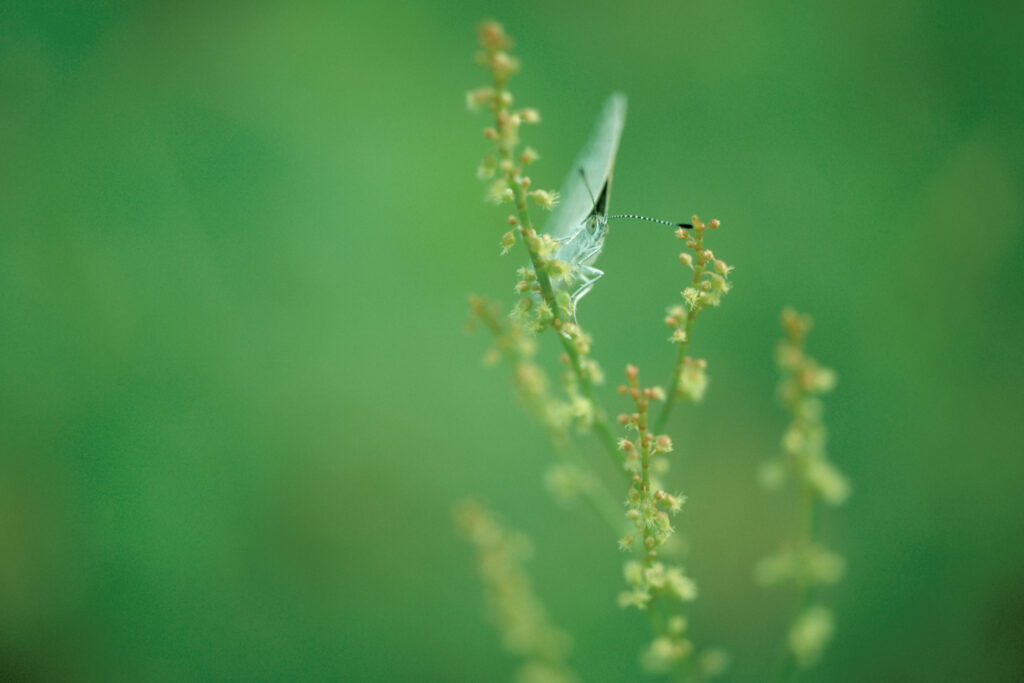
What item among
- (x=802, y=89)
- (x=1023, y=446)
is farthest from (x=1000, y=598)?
(x=802, y=89)

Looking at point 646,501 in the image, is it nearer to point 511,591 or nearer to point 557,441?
point 557,441

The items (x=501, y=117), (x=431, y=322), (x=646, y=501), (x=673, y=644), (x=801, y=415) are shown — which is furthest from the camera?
(x=431, y=322)

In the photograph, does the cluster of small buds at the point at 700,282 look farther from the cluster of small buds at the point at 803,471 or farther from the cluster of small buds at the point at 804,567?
the cluster of small buds at the point at 804,567

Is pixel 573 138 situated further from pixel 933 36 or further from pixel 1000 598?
pixel 1000 598

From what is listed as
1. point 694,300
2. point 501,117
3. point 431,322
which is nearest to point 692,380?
point 694,300

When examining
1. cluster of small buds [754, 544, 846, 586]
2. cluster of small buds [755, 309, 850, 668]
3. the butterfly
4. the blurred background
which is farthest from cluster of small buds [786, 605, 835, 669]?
the blurred background

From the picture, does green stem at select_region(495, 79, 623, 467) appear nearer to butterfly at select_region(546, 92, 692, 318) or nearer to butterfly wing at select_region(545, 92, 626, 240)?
butterfly at select_region(546, 92, 692, 318)
